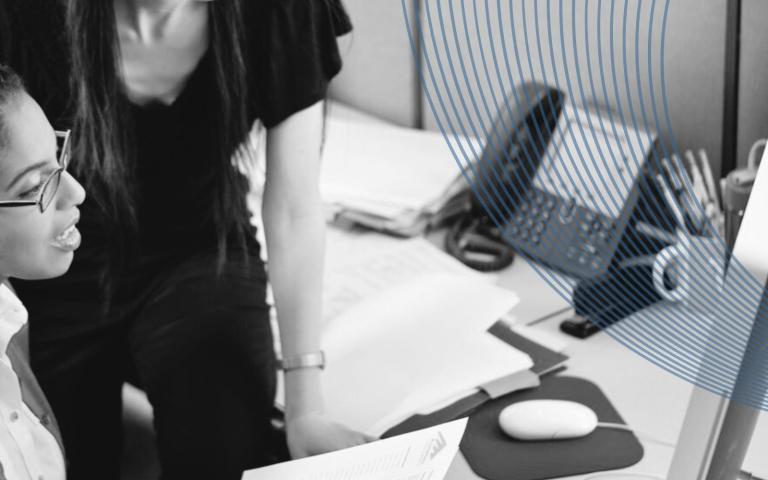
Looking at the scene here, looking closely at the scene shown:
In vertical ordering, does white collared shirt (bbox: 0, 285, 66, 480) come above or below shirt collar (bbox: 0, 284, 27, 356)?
below

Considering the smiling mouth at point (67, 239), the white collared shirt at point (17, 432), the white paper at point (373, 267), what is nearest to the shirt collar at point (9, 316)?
the white collared shirt at point (17, 432)

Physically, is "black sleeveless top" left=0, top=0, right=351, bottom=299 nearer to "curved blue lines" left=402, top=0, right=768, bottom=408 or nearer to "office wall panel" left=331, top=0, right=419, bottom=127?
"curved blue lines" left=402, top=0, right=768, bottom=408

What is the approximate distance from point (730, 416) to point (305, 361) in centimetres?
50

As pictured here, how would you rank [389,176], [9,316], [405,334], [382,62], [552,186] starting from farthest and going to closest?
1. [382,62]
2. [389,176]
3. [552,186]
4. [405,334]
5. [9,316]

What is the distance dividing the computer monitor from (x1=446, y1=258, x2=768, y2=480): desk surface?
0.67 feet

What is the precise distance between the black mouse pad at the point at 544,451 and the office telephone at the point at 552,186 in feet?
0.72

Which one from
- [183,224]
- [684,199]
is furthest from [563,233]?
[183,224]

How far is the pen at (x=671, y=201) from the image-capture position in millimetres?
1084

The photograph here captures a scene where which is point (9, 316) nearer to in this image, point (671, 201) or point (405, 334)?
point (405, 334)

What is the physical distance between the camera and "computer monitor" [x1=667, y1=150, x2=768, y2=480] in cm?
58

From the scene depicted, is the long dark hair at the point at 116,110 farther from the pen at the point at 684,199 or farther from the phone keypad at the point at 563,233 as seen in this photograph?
the pen at the point at 684,199

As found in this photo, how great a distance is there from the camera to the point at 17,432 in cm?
84

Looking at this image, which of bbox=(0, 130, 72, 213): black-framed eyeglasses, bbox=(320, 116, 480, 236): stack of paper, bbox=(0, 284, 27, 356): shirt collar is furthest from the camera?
bbox=(320, 116, 480, 236): stack of paper

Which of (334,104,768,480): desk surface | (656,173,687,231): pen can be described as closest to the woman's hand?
(334,104,768,480): desk surface
